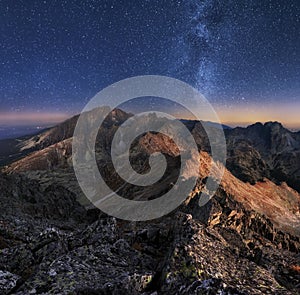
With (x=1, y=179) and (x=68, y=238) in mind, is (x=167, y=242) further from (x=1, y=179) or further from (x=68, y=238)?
(x=1, y=179)

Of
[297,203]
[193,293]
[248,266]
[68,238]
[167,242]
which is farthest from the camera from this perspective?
[297,203]

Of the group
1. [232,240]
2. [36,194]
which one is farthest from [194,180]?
[232,240]

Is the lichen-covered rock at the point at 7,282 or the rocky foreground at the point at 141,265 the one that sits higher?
the rocky foreground at the point at 141,265

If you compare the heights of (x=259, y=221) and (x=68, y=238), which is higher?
(x=68, y=238)

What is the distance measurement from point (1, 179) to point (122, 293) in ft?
299

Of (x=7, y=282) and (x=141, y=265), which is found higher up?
(x=141, y=265)

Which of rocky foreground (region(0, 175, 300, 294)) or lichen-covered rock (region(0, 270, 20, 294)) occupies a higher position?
rocky foreground (region(0, 175, 300, 294))

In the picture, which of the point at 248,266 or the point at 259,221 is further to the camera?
the point at 259,221

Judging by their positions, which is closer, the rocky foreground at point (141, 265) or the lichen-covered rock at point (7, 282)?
the rocky foreground at point (141, 265)

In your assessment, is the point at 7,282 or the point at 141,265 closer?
the point at 7,282

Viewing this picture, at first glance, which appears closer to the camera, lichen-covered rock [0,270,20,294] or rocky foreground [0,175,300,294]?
rocky foreground [0,175,300,294]

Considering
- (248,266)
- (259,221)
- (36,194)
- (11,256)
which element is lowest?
(36,194)

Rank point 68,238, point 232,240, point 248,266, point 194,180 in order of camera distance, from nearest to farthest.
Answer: point 248,266 → point 68,238 → point 232,240 → point 194,180

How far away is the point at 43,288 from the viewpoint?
1020 cm
